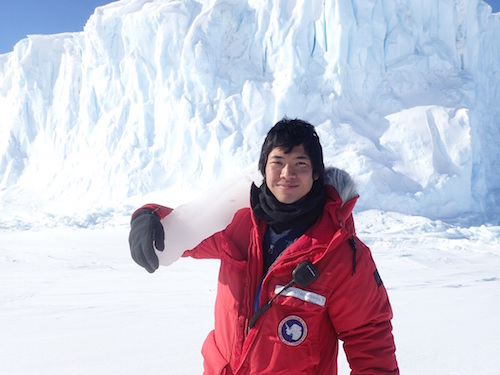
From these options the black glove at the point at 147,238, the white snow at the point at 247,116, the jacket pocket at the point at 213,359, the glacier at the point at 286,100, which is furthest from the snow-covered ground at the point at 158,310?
the glacier at the point at 286,100

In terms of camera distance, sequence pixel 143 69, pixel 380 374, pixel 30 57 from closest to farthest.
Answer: pixel 380 374, pixel 143 69, pixel 30 57

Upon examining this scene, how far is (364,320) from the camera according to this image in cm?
102

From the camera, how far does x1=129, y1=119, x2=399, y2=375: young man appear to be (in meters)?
1.02

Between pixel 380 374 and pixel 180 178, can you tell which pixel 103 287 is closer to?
pixel 380 374

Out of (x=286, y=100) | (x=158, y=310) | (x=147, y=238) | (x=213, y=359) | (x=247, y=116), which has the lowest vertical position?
(x=158, y=310)

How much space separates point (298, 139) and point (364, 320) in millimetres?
501

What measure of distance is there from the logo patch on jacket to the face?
31 centimetres

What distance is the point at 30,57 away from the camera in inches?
677

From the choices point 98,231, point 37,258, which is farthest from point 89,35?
point 37,258

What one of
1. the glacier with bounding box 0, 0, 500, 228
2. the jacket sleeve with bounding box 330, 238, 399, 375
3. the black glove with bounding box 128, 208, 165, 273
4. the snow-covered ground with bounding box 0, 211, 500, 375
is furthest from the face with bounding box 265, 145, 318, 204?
the glacier with bounding box 0, 0, 500, 228

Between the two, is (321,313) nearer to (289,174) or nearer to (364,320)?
(364,320)

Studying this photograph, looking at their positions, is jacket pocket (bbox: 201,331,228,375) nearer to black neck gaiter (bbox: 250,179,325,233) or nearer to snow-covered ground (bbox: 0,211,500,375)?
black neck gaiter (bbox: 250,179,325,233)

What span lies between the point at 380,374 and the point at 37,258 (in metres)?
6.62

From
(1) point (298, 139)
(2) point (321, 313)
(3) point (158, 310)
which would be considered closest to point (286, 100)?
(3) point (158, 310)
